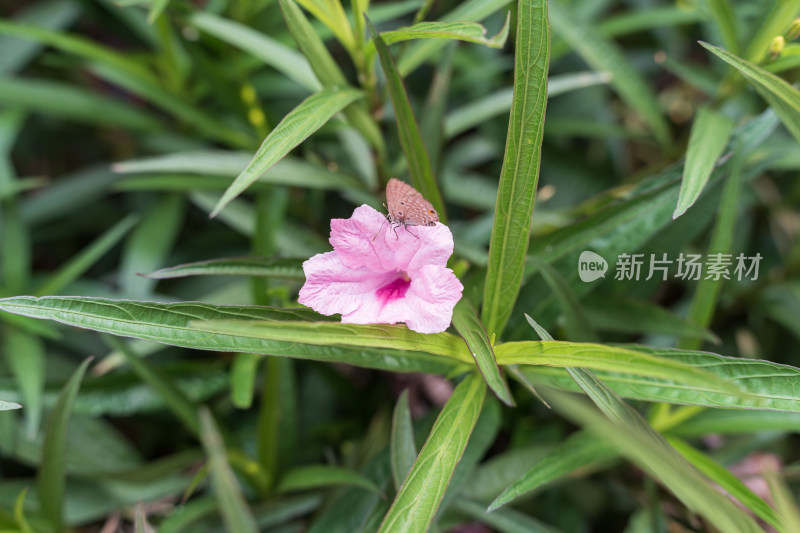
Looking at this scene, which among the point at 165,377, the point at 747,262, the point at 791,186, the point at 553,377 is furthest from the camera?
the point at 791,186

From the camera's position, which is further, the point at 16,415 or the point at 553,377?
the point at 16,415

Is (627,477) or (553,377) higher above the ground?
(553,377)

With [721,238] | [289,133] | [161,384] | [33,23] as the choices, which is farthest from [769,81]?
[33,23]

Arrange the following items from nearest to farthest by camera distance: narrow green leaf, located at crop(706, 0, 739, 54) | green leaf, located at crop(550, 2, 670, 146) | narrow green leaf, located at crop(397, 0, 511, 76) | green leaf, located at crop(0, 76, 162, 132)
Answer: narrow green leaf, located at crop(397, 0, 511, 76), narrow green leaf, located at crop(706, 0, 739, 54), green leaf, located at crop(550, 2, 670, 146), green leaf, located at crop(0, 76, 162, 132)

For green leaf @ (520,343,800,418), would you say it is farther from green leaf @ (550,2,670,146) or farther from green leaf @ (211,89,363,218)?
green leaf @ (550,2,670,146)

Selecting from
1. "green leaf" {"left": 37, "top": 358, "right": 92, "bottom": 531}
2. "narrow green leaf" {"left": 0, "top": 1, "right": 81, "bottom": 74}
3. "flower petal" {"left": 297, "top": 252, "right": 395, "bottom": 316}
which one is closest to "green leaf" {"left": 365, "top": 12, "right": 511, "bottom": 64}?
"flower petal" {"left": 297, "top": 252, "right": 395, "bottom": 316}

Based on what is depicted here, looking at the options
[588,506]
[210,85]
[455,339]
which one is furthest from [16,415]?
[588,506]

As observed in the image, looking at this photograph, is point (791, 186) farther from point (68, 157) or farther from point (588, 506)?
point (68, 157)
